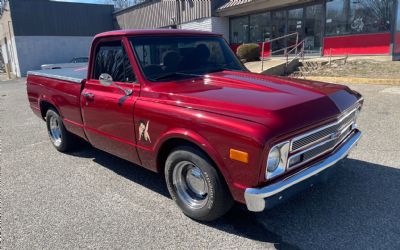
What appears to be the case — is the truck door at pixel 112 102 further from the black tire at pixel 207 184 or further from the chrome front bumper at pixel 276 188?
the chrome front bumper at pixel 276 188

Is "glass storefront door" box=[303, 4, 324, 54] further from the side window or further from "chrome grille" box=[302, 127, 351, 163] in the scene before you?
"chrome grille" box=[302, 127, 351, 163]

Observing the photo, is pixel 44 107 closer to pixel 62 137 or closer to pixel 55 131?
pixel 55 131

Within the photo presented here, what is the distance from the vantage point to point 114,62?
4.04 meters

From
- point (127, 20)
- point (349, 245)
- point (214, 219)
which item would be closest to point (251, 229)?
point (214, 219)

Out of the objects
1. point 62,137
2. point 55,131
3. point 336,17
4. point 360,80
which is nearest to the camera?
point 62,137

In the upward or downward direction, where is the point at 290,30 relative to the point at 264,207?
upward

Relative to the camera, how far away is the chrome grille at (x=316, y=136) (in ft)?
8.79

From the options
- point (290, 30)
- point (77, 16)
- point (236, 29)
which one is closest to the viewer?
point (290, 30)

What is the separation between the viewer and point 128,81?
377 cm

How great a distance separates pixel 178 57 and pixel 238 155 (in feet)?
5.87

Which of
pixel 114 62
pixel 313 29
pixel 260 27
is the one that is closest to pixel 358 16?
pixel 313 29

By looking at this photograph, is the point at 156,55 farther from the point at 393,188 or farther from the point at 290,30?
the point at 290,30

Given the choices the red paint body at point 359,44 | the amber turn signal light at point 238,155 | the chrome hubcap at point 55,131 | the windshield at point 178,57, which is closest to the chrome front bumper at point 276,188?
the amber turn signal light at point 238,155

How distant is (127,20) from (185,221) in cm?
3090
